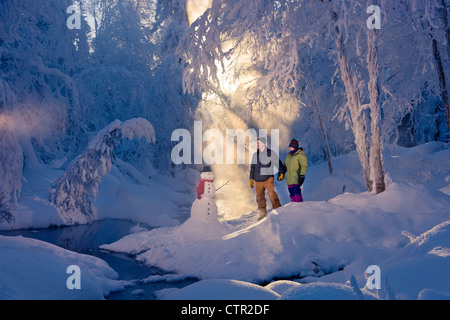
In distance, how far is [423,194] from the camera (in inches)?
258

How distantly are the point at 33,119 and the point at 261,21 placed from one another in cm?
924

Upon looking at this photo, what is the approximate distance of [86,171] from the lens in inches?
475

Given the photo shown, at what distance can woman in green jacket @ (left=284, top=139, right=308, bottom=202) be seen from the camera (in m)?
8.18

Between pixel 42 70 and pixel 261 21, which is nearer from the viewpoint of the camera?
pixel 261 21

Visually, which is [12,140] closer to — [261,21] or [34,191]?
[34,191]

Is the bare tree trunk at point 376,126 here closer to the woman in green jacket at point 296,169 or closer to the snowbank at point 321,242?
the snowbank at point 321,242

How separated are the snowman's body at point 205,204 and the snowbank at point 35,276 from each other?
118 inches

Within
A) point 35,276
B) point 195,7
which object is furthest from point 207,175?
point 195,7

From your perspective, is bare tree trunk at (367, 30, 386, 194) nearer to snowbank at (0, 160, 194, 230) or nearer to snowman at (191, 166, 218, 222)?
snowman at (191, 166, 218, 222)

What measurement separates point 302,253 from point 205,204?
9.77 feet

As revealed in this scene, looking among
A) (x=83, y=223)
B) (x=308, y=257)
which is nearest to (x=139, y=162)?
(x=83, y=223)

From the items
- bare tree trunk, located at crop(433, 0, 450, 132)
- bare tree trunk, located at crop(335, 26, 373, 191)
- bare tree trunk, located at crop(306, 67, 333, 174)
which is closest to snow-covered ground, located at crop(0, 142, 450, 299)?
bare tree trunk, located at crop(335, 26, 373, 191)

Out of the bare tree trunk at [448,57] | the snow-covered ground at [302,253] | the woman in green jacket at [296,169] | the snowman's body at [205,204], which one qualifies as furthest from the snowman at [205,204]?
the bare tree trunk at [448,57]

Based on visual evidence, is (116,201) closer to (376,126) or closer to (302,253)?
(302,253)
